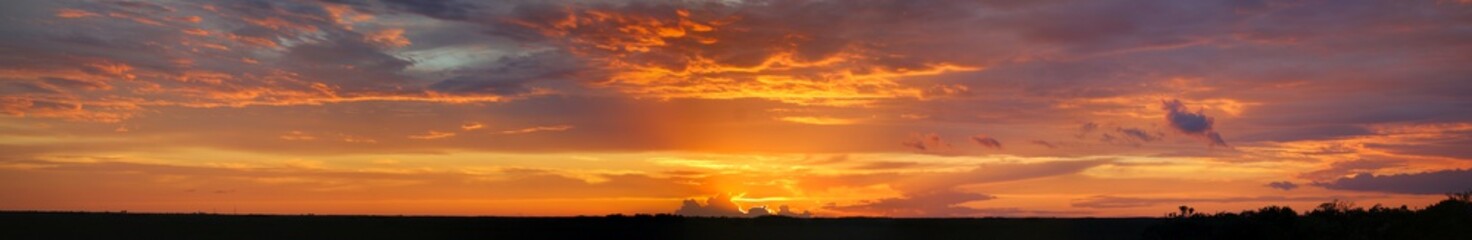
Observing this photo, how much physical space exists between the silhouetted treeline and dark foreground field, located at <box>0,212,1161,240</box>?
45.9 m

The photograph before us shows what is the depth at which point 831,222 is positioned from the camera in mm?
127000

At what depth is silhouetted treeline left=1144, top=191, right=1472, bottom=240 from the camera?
150ft

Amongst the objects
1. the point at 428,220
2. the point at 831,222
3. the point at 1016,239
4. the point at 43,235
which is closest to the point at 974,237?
the point at 1016,239

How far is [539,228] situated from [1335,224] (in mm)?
74784

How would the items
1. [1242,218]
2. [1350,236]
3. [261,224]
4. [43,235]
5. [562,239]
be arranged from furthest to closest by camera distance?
1. [261,224]
2. [562,239]
3. [43,235]
4. [1242,218]
5. [1350,236]

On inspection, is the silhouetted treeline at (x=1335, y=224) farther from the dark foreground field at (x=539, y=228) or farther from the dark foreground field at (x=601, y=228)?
A: the dark foreground field at (x=539, y=228)

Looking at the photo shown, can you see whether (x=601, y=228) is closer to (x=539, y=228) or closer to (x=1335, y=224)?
(x=539, y=228)

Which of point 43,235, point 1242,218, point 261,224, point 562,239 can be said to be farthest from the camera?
point 261,224

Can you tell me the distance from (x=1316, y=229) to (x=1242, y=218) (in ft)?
13.0

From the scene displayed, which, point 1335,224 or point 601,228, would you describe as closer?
point 1335,224

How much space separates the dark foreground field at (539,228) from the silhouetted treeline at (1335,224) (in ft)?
151

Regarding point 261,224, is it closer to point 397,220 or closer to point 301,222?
point 301,222

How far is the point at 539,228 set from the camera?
113 m

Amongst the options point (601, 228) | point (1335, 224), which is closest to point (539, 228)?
point (601, 228)
